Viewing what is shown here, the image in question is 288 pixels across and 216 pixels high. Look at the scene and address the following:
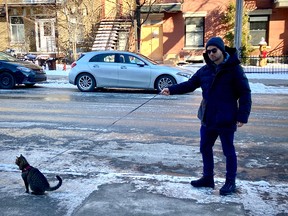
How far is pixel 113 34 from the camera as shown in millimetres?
24984

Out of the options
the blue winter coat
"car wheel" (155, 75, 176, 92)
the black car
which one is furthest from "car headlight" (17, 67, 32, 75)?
the blue winter coat

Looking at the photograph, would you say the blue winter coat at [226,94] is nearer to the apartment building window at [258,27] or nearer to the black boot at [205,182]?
the black boot at [205,182]

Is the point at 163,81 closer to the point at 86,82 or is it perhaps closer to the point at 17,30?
the point at 86,82

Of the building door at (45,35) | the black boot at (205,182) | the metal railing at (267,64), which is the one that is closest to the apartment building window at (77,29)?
the building door at (45,35)

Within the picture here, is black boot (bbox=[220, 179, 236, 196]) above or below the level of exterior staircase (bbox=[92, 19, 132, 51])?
below

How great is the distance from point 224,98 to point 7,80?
1277 cm

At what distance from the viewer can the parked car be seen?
13.7m

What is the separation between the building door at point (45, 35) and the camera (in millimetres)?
27781

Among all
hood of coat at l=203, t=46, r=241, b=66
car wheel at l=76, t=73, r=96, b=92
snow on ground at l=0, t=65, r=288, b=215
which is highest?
hood of coat at l=203, t=46, r=241, b=66

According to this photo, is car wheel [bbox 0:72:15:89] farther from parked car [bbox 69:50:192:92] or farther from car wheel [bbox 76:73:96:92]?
car wheel [bbox 76:73:96:92]

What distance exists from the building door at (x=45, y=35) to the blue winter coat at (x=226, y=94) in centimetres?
2506

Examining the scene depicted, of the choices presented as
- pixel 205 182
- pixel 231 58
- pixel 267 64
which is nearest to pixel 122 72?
pixel 205 182

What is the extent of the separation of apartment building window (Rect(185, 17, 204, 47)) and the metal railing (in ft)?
12.6

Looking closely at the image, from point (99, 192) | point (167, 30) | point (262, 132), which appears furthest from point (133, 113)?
point (167, 30)
